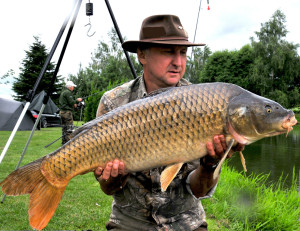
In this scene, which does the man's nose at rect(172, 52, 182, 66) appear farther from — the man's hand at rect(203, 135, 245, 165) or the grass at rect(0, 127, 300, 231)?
the grass at rect(0, 127, 300, 231)

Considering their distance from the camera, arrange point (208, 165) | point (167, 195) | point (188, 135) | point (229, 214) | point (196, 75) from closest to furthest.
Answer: point (188, 135) < point (208, 165) < point (167, 195) < point (229, 214) < point (196, 75)

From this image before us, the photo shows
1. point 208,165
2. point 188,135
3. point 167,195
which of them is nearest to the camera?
point 188,135

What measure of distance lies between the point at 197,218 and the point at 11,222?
84.4 inches

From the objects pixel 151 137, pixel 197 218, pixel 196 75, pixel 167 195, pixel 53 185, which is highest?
pixel 151 137

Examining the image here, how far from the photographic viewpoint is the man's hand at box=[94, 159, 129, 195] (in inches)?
61.0

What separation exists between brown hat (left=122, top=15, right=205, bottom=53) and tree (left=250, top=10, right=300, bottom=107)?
26843 mm

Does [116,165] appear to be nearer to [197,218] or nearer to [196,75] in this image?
[197,218]

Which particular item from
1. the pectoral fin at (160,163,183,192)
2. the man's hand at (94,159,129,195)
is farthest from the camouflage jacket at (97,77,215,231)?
the pectoral fin at (160,163,183,192)

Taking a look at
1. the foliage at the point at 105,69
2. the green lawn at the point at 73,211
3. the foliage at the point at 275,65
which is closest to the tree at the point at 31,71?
the foliage at the point at 105,69

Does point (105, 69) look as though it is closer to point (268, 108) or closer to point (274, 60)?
point (274, 60)

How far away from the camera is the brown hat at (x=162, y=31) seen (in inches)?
75.7

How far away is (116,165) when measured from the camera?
1536 millimetres

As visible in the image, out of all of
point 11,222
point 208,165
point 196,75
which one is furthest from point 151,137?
point 196,75

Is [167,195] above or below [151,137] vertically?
below
